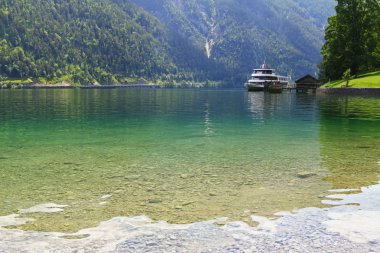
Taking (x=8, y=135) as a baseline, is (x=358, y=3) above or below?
above

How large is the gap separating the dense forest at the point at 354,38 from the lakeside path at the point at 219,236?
12701 centimetres

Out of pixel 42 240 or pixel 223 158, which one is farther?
pixel 223 158

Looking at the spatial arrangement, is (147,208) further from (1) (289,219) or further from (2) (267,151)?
(2) (267,151)

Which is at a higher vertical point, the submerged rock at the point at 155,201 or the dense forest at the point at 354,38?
the dense forest at the point at 354,38

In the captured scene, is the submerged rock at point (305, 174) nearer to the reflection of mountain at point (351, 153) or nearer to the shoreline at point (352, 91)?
the reflection of mountain at point (351, 153)

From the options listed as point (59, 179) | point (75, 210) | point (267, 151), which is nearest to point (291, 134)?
point (267, 151)

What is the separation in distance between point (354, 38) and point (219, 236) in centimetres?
13561

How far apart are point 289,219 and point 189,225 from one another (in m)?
2.81

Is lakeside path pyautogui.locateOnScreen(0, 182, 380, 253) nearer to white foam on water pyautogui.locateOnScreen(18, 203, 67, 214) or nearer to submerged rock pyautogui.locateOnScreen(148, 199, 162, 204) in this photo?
white foam on water pyautogui.locateOnScreen(18, 203, 67, 214)

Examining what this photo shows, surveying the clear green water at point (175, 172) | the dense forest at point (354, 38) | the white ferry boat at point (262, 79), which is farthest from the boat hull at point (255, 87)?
the clear green water at point (175, 172)

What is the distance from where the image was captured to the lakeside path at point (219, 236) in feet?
30.1

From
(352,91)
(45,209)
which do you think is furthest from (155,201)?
(352,91)

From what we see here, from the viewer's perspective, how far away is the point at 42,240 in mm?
9672

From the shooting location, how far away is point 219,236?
389 inches
